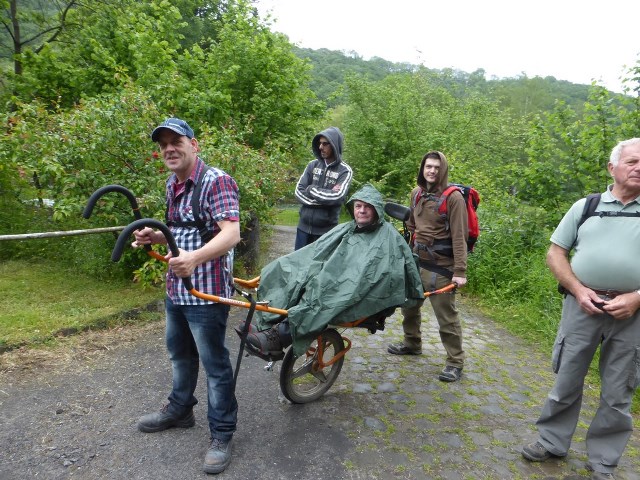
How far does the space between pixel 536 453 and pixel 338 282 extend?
181cm

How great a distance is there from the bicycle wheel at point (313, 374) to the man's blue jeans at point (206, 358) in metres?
0.61

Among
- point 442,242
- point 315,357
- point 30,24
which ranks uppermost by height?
point 30,24

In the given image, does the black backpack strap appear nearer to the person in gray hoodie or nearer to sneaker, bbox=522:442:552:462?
the person in gray hoodie

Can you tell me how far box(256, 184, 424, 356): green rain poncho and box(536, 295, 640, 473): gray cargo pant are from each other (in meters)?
1.08

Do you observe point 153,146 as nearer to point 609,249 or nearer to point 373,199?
point 373,199

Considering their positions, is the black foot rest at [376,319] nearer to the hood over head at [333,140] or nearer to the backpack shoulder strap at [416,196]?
the backpack shoulder strap at [416,196]

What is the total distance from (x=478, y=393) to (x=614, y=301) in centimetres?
179

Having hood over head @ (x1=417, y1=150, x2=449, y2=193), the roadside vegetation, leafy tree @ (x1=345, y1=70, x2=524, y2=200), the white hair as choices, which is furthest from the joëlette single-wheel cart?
leafy tree @ (x1=345, y1=70, x2=524, y2=200)

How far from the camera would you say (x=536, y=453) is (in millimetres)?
3090

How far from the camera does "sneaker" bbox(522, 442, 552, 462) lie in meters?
3.09

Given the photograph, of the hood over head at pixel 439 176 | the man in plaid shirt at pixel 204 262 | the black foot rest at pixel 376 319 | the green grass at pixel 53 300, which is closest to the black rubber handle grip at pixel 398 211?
the hood over head at pixel 439 176

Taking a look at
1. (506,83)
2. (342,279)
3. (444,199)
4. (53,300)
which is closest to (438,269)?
(444,199)

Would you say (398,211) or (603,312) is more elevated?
(398,211)

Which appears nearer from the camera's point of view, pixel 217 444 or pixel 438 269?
pixel 217 444
